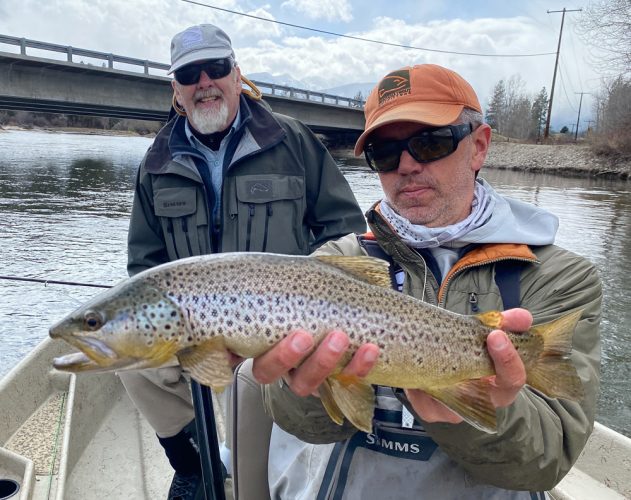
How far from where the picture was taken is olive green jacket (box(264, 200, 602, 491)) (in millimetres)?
2027

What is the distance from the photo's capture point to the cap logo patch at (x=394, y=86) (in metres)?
2.86

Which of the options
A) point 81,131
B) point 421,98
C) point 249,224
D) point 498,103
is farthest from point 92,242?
point 498,103

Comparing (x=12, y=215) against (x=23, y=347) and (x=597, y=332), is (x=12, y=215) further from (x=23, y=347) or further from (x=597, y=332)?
(x=597, y=332)

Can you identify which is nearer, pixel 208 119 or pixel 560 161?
pixel 208 119

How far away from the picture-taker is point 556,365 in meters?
2.04

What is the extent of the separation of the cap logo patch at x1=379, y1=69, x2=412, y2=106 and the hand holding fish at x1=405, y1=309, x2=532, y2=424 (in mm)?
1350

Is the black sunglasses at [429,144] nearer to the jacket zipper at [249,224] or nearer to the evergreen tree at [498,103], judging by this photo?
the jacket zipper at [249,224]

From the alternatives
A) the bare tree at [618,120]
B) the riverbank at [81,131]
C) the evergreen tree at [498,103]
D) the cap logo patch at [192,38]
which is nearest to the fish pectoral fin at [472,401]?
the cap logo patch at [192,38]

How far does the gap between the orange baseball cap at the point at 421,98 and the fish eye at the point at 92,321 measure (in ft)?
5.16

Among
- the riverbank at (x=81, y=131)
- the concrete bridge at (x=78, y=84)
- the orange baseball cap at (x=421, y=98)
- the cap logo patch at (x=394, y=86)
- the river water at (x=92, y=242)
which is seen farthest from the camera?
the riverbank at (x=81, y=131)

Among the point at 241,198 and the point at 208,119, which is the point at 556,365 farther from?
the point at 208,119

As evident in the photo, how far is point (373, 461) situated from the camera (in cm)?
233

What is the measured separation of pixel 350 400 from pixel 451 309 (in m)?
0.69

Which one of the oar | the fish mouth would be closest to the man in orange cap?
the oar
